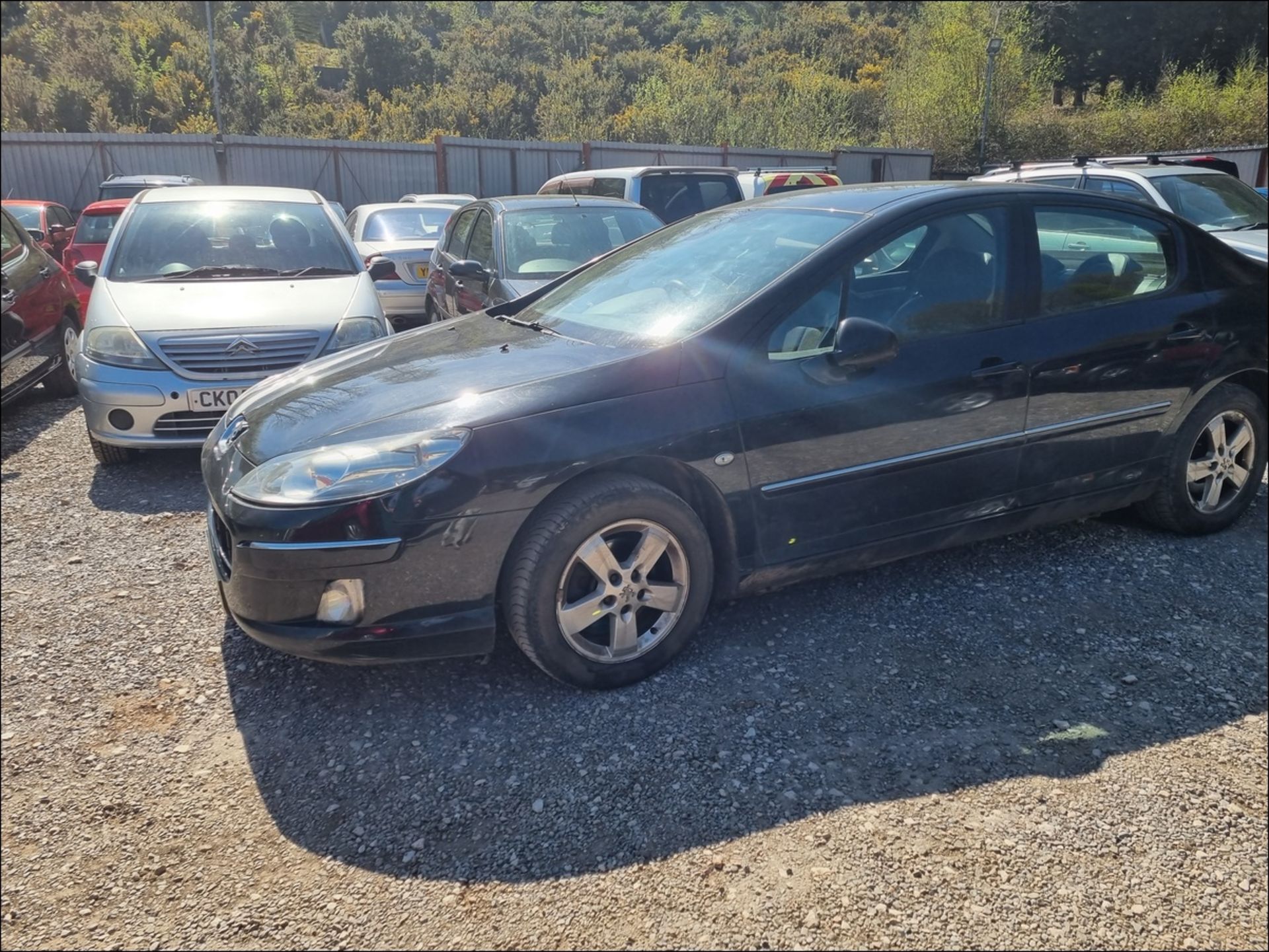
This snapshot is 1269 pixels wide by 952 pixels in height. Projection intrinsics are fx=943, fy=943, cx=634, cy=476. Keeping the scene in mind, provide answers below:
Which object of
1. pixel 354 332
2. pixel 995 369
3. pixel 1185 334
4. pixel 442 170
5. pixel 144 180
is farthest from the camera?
pixel 442 170

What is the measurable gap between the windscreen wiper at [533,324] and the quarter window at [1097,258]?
193 cm

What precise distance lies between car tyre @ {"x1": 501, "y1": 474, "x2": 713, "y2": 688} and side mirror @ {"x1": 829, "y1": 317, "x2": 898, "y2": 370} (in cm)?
75

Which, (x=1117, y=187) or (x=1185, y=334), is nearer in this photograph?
(x=1185, y=334)

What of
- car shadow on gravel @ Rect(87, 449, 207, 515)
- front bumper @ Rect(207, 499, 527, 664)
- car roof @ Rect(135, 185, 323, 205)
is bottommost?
car shadow on gravel @ Rect(87, 449, 207, 515)

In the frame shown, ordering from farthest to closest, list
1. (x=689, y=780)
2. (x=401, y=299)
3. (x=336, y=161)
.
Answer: (x=336, y=161) < (x=401, y=299) < (x=689, y=780)

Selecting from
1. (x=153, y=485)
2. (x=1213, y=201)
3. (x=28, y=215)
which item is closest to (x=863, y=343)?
(x=153, y=485)

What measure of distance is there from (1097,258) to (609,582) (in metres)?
2.54

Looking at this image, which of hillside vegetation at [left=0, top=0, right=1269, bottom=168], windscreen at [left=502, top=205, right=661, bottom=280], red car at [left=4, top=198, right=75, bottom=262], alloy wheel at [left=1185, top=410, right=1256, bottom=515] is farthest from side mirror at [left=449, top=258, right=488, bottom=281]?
hillside vegetation at [left=0, top=0, right=1269, bottom=168]

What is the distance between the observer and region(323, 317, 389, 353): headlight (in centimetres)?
552

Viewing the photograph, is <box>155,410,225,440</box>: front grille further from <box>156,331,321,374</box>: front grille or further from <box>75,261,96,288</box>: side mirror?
<box>75,261,96,288</box>: side mirror

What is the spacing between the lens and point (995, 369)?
358 centimetres

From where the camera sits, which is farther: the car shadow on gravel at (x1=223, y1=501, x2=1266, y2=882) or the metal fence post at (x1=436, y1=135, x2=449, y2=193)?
the metal fence post at (x1=436, y1=135, x2=449, y2=193)

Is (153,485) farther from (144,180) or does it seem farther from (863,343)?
(144,180)

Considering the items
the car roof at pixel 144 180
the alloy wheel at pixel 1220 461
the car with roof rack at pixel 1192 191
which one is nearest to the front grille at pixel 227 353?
the alloy wheel at pixel 1220 461
